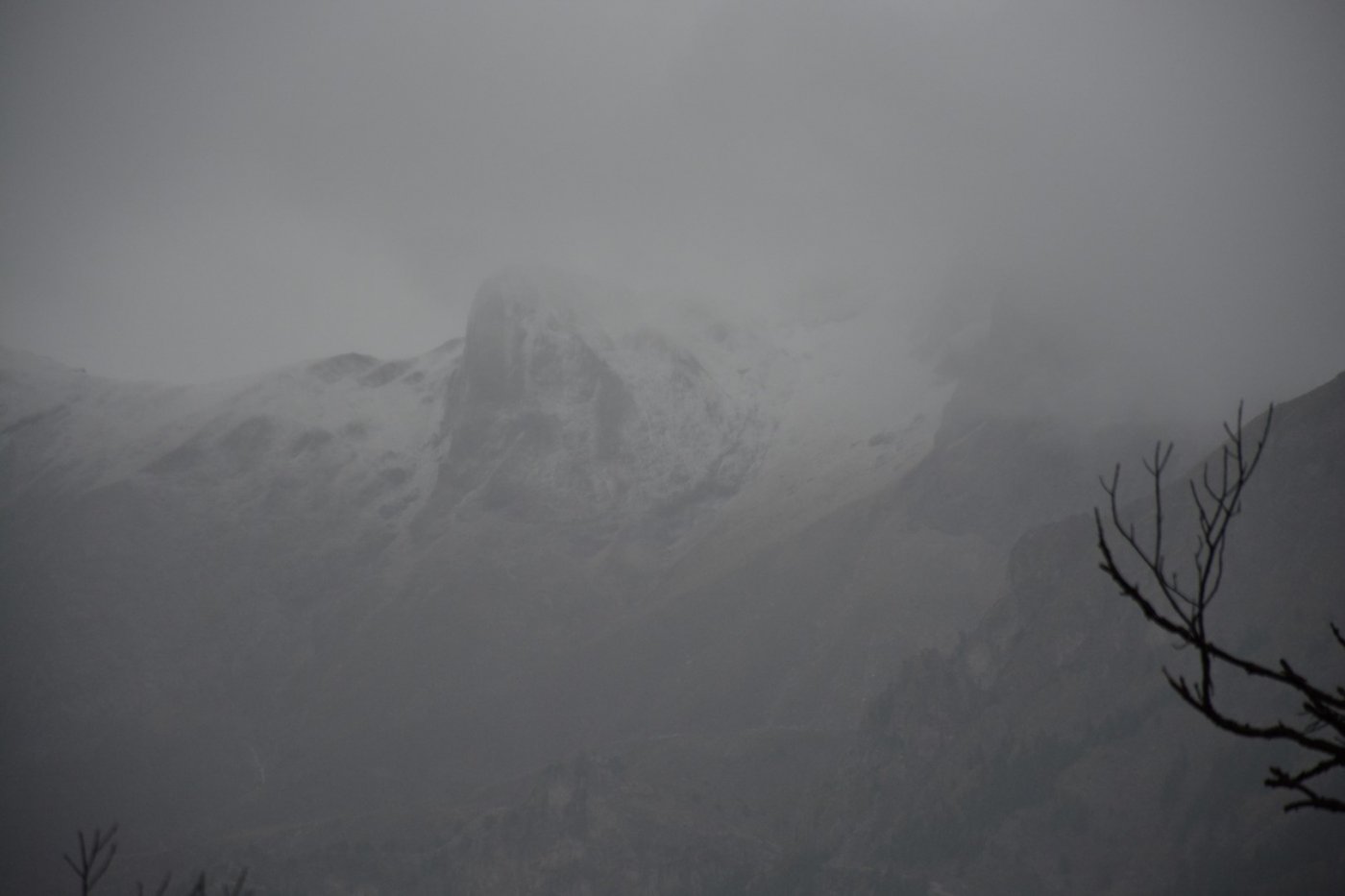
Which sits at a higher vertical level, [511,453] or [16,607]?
[511,453]

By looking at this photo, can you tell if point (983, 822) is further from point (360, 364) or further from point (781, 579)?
point (360, 364)

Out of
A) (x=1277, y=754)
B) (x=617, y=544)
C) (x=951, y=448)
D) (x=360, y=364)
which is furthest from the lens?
(x=360, y=364)

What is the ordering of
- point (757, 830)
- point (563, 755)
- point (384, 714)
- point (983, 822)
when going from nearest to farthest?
point (983, 822) < point (757, 830) < point (563, 755) < point (384, 714)

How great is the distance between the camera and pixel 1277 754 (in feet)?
232

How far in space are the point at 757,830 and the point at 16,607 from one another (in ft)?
340

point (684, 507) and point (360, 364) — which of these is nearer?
point (684, 507)

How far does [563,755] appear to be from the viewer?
10725cm

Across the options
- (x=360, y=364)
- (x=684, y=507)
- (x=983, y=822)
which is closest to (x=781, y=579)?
(x=684, y=507)

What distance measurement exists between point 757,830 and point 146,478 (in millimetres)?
108838

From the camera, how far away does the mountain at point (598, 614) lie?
271ft

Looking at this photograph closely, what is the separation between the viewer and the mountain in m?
82.5

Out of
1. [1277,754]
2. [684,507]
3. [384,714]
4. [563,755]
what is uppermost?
[684,507]

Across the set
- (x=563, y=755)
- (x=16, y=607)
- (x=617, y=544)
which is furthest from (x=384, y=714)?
(x=16, y=607)

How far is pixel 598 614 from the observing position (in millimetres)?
124688
